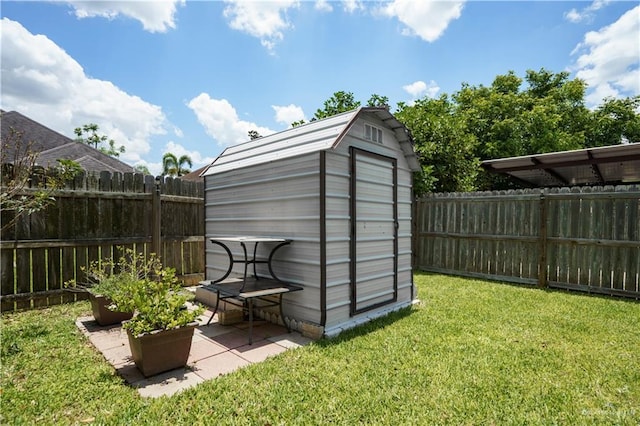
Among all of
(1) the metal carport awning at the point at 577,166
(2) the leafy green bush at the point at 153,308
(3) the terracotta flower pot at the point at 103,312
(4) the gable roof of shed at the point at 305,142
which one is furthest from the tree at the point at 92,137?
(1) the metal carport awning at the point at 577,166

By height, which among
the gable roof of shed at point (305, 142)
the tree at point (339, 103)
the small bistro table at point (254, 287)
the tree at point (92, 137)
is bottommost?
the small bistro table at point (254, 287)

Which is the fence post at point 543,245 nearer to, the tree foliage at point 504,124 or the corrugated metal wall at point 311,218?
the tree foliage at point 504,124

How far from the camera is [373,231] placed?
430 centimetres

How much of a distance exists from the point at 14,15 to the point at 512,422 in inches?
306

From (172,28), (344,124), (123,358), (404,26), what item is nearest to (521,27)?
(404,26)

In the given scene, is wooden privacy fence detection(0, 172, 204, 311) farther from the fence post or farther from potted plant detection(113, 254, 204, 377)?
the fence post

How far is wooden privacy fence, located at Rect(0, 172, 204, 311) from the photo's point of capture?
447cm

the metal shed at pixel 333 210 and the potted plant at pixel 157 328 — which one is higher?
the metal shed at pixel 333 210

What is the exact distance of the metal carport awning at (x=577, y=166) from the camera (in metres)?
6.16

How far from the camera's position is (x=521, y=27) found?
6.59 meters

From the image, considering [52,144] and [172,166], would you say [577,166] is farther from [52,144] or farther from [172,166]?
[172,166]

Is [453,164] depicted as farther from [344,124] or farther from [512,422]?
[512,422]

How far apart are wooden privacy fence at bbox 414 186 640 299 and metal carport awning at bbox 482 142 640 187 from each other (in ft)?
3.23

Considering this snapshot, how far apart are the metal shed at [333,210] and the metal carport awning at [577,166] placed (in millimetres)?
3906
